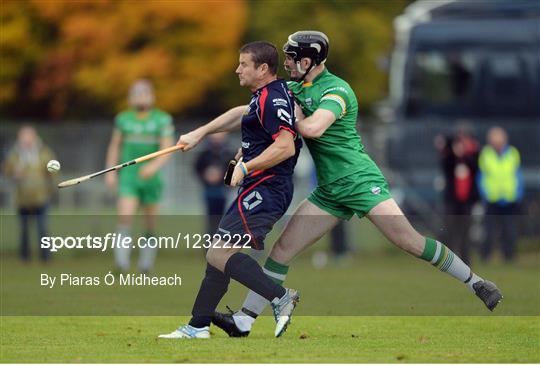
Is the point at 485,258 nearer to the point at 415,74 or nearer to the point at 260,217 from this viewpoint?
the point at 415,74

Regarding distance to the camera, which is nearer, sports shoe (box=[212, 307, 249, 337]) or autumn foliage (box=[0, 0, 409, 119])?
sports shoe (box=[212, 307, 249, 337])

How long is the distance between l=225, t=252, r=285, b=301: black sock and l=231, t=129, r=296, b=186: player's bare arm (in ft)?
1.92

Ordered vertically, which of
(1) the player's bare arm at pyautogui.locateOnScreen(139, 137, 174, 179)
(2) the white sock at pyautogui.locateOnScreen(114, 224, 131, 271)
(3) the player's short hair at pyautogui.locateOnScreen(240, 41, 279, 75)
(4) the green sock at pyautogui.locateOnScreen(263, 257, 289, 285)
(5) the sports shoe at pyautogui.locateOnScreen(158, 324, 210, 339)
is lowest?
(2) the white sock at pyautogui.locateOnScreen(114, 224, 131, 271)

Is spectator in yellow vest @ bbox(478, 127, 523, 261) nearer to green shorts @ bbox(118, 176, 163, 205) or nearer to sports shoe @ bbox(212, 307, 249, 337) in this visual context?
green shorts @ bbox(118, 176, 163, 205)

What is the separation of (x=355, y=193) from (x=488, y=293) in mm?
1243

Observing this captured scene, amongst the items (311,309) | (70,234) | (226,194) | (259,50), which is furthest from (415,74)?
(259,50)

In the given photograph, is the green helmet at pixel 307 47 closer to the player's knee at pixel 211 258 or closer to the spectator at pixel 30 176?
the player's knee at pixel 211 258

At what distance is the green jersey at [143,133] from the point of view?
1714 centimetres

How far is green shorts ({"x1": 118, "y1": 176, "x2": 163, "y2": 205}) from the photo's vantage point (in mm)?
17188

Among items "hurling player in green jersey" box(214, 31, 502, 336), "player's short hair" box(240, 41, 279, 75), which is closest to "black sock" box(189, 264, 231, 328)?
"hurling player in green jersey" box(214, 31, 502, 336)

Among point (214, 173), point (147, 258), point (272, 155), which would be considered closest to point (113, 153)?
point (147, 258)

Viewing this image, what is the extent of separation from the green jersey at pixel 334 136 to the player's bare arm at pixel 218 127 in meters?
0.45

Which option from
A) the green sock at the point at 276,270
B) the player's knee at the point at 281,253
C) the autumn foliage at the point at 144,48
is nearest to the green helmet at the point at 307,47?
the player's knee at the point at 281,253

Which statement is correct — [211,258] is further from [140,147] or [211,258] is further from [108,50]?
[108,50]
